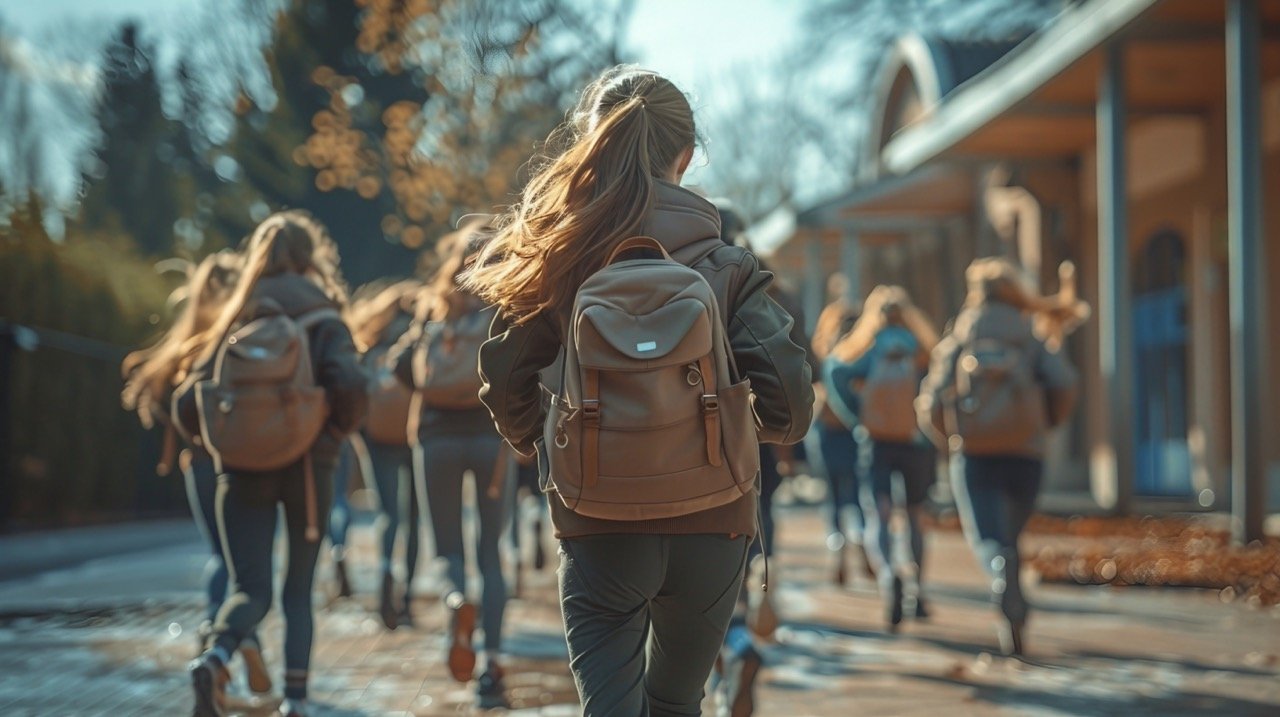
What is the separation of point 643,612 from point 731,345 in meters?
0.62

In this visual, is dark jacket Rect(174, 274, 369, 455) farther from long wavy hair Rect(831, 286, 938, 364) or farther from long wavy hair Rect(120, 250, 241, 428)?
long wavy hair Rect(831, 286, 938, 364)

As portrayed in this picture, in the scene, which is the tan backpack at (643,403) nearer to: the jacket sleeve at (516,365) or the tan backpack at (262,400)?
the jacket sleeve at (516,365)

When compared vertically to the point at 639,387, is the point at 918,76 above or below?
above

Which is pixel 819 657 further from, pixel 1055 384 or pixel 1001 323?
pixel 1001 323

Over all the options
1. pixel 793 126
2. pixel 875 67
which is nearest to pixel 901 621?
pixel 875 67

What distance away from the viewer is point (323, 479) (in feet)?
20.5

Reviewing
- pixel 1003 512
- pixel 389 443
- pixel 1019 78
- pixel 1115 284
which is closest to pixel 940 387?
pixel 1003 512

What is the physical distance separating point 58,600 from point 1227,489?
12.1m

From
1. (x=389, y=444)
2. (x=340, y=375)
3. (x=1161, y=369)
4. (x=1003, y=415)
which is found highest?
(x=1161, y=369)

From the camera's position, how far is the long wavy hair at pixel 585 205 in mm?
3729

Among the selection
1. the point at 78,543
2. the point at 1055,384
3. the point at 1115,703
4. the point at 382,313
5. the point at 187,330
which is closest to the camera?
the point at 187,330

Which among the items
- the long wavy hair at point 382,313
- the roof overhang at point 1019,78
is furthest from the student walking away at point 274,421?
the roof overhang at point 1019,78

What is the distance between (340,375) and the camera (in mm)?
6215

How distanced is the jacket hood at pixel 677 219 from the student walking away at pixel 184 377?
3252 millimetres
